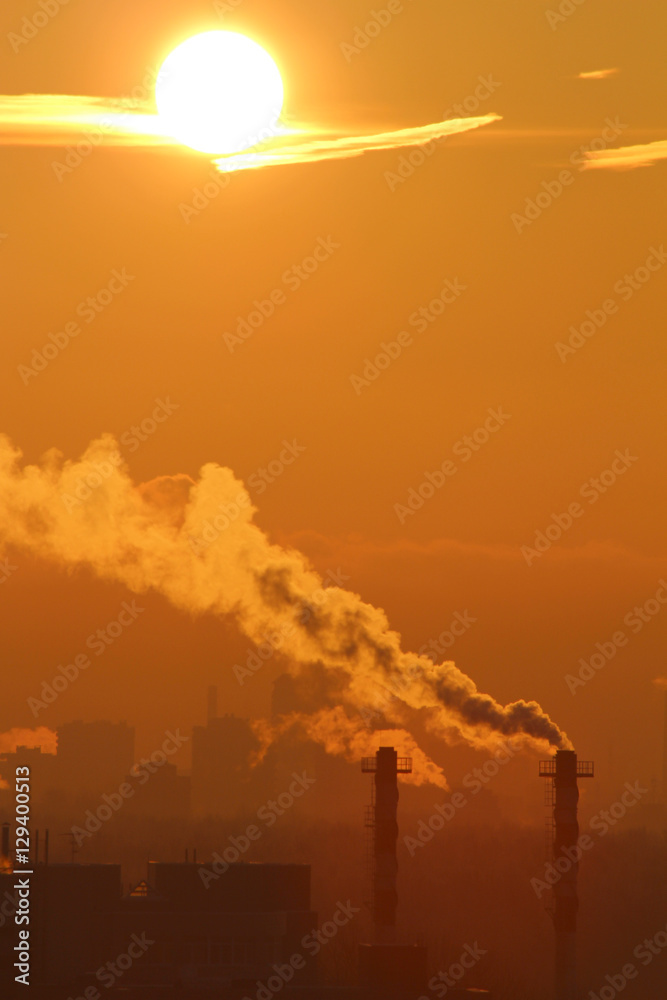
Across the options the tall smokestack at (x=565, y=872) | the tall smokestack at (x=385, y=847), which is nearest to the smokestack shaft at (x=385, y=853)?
the tall smokestack at (x=385, y=847)

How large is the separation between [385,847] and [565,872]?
8.18 metres

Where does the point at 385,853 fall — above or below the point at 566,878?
above

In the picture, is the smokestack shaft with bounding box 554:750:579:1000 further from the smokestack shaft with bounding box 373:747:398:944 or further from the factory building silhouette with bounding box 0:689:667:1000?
the smokestack shaft with bounding box 373:747:398:944

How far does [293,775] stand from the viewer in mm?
159500

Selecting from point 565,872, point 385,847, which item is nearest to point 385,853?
point 385,847

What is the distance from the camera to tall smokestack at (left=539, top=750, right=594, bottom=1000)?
65.4 meters

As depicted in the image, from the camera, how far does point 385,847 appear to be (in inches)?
2677

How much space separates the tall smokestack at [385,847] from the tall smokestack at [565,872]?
286 inches

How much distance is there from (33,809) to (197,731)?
87.0 ft

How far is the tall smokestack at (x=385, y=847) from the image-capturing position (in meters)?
67.4

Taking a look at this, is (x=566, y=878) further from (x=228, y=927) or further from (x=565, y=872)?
(x=228, y=927)

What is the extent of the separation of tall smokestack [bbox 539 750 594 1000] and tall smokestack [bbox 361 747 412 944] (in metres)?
7.27

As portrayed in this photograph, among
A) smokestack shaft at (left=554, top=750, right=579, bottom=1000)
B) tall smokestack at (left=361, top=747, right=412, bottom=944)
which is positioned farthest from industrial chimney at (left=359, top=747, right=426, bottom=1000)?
smokestack shaft at (left=554, top=750, right=579, bottom=1000)

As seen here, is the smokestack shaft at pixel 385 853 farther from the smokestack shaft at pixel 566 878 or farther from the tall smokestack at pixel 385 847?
the smokestack shaft at pixel 566 878
